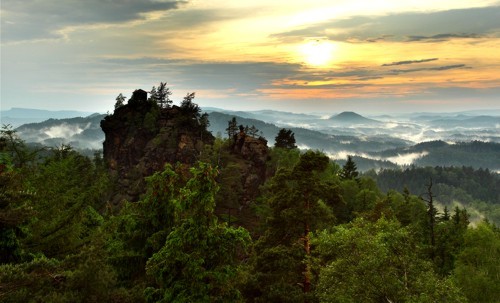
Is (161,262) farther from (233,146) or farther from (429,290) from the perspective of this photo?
(233,146)

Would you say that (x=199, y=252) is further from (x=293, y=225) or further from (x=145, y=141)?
(x=145, y=141)

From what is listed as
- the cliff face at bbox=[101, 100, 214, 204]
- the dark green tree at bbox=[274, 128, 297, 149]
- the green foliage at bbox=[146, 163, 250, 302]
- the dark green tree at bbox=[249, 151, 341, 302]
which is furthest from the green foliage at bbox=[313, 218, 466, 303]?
the dark green tree at bbox=[274, 128, 297, 149]

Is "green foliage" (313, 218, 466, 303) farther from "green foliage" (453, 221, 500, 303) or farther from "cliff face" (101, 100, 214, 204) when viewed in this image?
"cliff face" (101, 100, 214, 204)

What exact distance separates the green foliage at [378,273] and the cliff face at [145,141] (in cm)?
6014

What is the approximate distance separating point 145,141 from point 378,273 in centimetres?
7815

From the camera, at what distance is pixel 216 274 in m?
14.0

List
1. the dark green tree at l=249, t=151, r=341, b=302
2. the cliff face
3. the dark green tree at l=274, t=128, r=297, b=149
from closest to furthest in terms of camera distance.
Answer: the dark green tree at l=249, t=151, r=341, b=302, the cliff face, the dark green tree at l=274, t=128, r=297, b=149

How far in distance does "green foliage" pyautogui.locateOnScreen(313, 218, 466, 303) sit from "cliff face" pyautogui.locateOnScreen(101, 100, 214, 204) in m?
60.1

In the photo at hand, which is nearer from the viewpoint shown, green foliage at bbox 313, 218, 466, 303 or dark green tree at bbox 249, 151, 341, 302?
green foliage at bbox 313, 218, 466, 303

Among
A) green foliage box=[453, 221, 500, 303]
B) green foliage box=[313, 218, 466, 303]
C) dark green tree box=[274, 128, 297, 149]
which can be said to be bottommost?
green foliage box=[453, 221, 500, 303]

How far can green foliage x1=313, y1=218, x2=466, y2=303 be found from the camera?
15006 millimetres

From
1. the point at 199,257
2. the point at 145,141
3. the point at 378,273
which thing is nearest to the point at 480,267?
the point at 378,273

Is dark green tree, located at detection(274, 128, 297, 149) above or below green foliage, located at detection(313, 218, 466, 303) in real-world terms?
above

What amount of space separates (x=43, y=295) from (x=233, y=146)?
6762 centimetres
